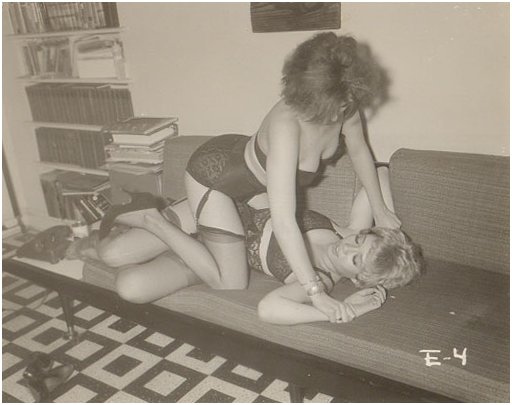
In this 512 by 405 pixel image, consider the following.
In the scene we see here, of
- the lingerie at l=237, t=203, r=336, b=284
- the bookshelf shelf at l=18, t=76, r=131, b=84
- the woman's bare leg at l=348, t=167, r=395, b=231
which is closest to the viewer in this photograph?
the lingerie at l=237, t=203, r=336, b=284

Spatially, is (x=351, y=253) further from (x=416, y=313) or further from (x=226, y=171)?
(x=226, y=171)

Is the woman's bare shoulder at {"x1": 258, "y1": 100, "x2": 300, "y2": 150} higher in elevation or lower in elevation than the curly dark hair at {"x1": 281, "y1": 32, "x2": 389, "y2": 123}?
lower

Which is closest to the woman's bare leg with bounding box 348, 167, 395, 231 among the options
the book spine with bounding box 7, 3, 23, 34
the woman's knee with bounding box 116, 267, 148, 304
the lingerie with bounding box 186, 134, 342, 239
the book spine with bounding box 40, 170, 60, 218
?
the lingerie with bounding box 186, 134, 342, 239

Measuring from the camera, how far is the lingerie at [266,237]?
1.96 m

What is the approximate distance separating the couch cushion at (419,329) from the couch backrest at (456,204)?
77 millimetres

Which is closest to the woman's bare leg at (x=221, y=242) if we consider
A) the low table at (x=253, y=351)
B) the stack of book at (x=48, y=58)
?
the low table at (x=253, y=351)

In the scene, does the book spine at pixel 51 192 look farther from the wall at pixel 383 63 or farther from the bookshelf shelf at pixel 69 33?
the wall at pixel 383 63

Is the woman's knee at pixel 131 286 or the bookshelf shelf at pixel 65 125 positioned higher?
the bookshelf shelf at pixel 65 125

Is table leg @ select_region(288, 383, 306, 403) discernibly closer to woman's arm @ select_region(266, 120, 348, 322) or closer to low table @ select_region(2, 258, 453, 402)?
low table @ select_region(2, 258, 453, 402)

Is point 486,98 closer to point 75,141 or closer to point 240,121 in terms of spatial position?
point 240,121

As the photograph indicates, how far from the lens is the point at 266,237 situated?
6.61 feet

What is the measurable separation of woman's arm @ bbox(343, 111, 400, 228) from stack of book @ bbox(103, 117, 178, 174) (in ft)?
4.17

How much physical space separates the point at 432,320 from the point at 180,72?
1.96 meters

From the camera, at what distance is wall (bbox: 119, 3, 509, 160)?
2.00 metres
